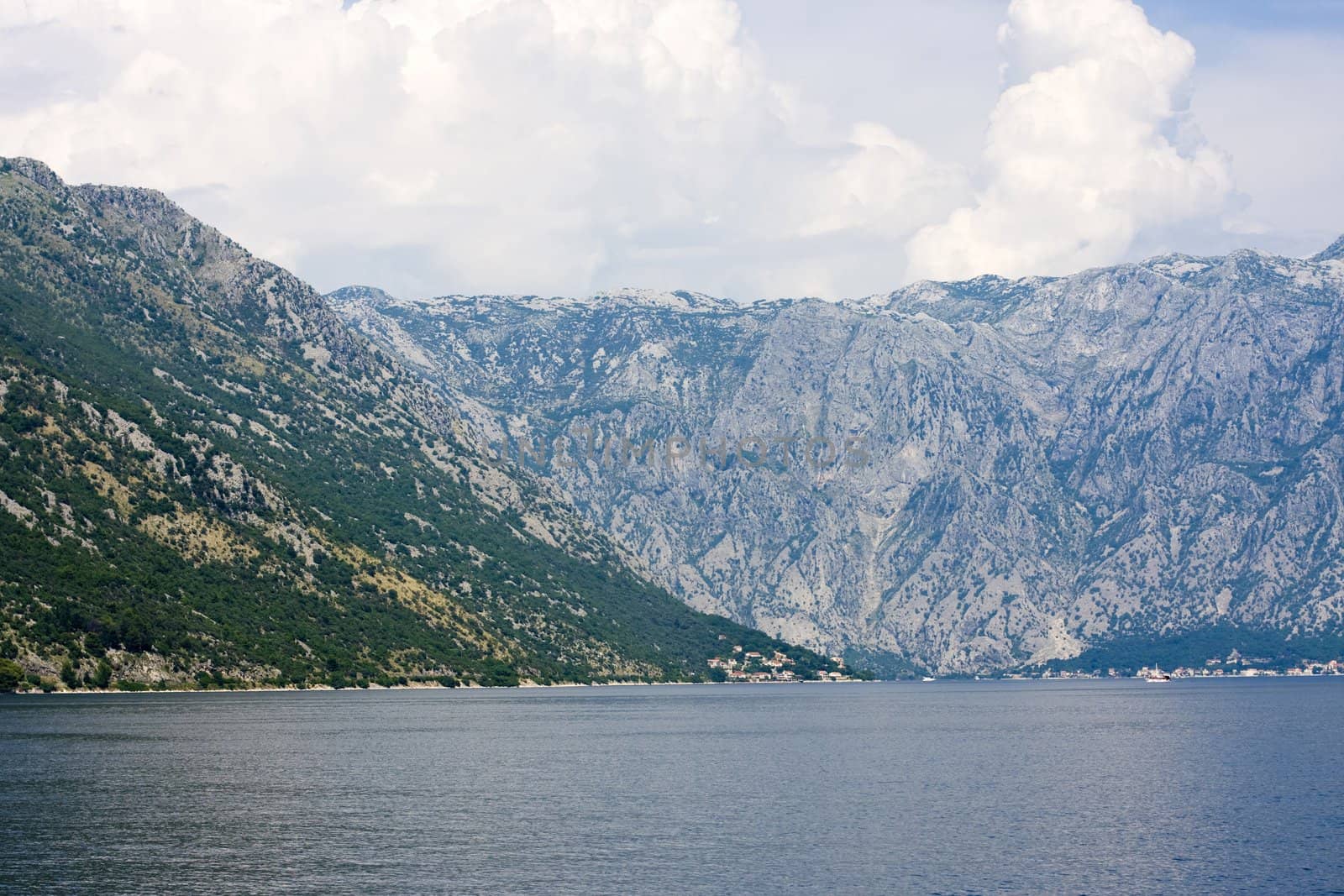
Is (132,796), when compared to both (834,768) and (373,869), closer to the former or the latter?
(373,869)

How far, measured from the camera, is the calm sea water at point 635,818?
8944 cm

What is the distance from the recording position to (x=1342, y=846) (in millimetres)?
101875

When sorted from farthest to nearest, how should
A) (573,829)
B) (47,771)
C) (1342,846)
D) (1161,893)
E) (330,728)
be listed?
1. (330,728)
2. (47,771)
3. (573,829)
4. (1342,846)
5. (1161,893)

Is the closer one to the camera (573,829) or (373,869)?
(373,869)

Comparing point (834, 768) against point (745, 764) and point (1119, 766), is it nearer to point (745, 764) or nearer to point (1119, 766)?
point (745, 764)

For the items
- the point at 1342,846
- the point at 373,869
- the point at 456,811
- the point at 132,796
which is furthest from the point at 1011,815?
the point at 132,796

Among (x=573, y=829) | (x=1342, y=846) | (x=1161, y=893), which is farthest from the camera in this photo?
(x=573, y=829)

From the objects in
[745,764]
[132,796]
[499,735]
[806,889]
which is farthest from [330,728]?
[806,889]

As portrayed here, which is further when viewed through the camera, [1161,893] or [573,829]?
[573,829]

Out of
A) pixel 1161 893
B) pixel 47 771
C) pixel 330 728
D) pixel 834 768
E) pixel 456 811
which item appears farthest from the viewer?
pixel 330 728

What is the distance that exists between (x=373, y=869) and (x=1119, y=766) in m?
103

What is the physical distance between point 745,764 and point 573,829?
57233 millimetres

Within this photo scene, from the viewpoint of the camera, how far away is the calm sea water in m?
89.4

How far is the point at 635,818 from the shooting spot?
380 ft
